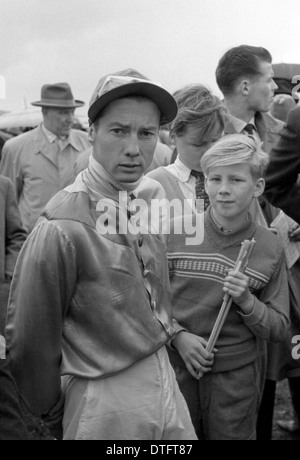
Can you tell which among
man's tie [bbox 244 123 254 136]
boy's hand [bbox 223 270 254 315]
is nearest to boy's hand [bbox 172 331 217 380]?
boy's hand [bbox 223 270 254 315]

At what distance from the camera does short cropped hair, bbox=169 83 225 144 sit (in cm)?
313

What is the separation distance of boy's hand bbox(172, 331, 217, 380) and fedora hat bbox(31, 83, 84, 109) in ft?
12.1

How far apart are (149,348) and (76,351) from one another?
19 cm

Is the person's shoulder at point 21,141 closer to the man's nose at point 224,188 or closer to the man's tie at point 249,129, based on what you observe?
the man's tie at point 249,129

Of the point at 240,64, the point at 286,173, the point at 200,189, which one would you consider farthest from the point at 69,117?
→ the point at 286,173

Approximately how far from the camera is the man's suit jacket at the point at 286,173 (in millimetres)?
3107

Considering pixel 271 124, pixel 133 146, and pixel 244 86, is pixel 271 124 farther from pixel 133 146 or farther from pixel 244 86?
pixel 133 146

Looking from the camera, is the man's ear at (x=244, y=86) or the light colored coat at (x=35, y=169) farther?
the light colored coat at (x=35, y=169)

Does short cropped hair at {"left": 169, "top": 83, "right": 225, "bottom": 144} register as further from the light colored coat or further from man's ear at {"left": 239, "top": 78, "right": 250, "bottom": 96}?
the light colored coat

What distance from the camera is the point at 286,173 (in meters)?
3.18

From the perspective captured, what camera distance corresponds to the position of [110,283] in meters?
1.97

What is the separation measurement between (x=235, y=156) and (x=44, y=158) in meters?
3.18

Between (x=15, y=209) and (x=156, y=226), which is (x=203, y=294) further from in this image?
(x=15, y=209)

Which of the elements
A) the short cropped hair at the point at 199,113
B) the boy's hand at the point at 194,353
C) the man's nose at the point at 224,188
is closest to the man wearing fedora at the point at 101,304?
the boy's hand at the point at 194,353
